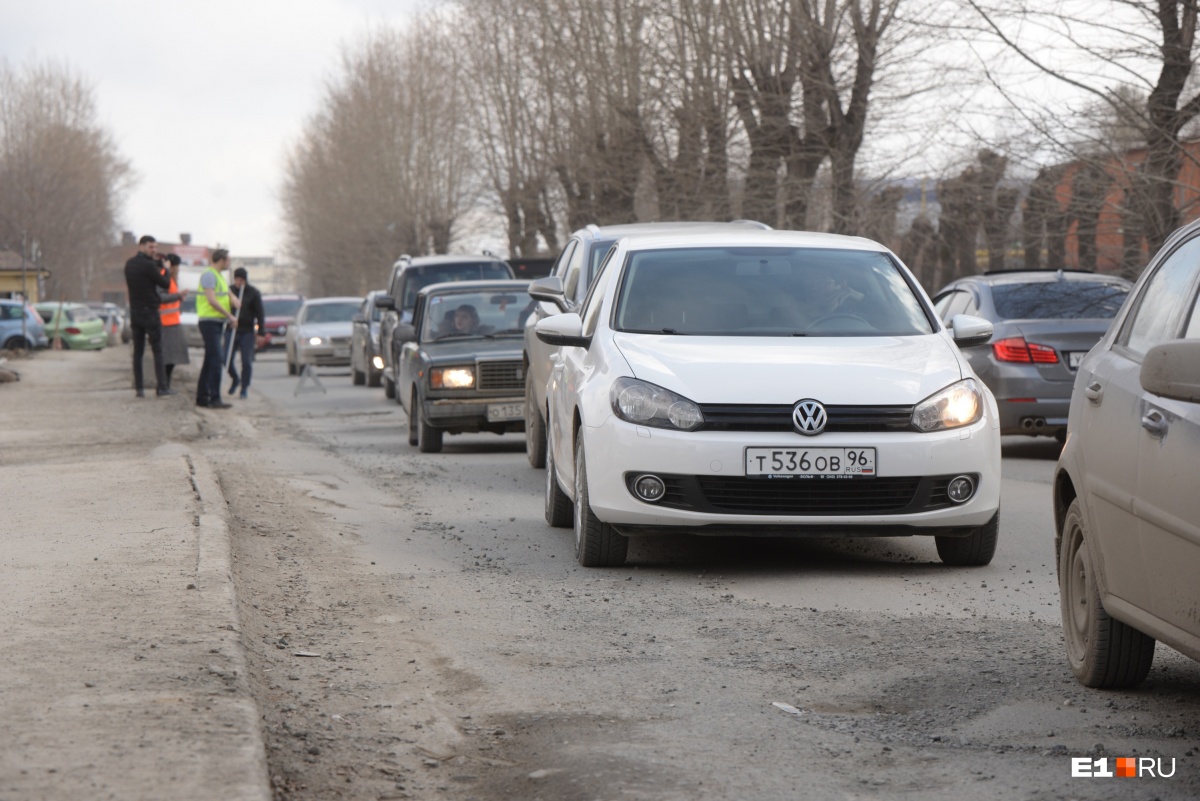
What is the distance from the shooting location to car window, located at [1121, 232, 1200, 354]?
4.86 metres

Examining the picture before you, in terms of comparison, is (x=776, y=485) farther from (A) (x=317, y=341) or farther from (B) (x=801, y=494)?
(A) (x=317, y=341)

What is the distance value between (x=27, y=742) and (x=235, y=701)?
651 mm

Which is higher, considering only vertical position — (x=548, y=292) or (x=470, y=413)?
(x=548, y=292)

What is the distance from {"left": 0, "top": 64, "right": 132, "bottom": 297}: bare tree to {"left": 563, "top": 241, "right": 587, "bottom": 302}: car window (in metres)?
83.2

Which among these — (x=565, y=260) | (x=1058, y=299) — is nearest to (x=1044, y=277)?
(x=1058, y=299)

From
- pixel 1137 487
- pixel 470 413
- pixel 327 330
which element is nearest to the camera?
pixel 1137 487

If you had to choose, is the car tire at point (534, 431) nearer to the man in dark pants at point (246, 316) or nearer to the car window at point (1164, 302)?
the car window at point (1164, 302)

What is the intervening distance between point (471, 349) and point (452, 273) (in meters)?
8.47

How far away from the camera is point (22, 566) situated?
7320 mm

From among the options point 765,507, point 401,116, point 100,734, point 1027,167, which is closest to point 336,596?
point 765,507

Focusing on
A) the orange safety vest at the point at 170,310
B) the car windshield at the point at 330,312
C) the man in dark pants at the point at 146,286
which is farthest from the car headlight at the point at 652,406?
the car windshield at the point at 330,312

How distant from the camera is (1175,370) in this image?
3.95m

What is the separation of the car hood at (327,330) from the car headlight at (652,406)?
1084 inches

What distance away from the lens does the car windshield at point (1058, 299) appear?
14.1 meters
